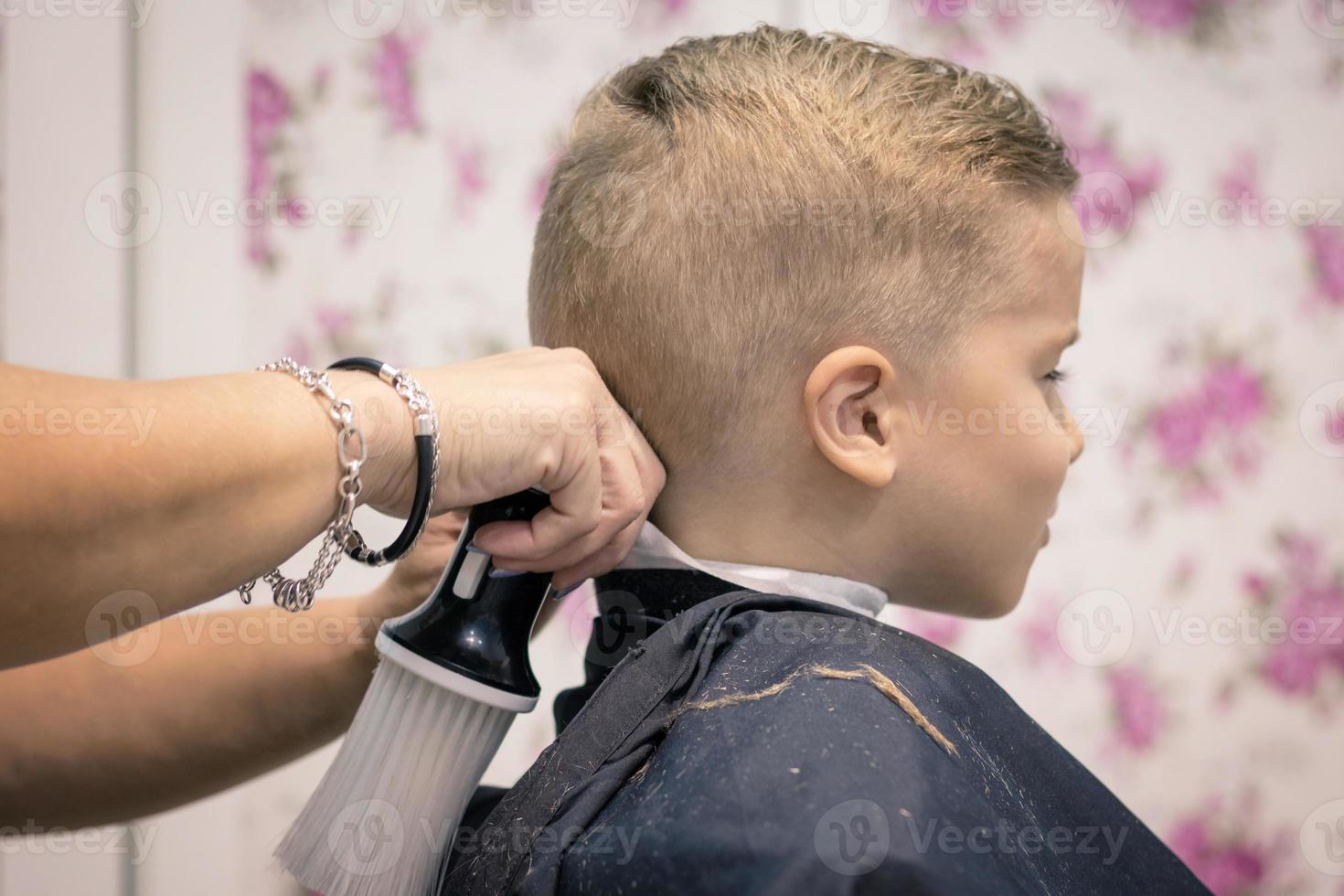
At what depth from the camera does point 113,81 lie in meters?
1.28

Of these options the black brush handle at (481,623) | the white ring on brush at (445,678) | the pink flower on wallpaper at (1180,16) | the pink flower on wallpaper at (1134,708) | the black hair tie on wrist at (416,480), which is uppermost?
the pink flower on wallpaper at (1180,16)

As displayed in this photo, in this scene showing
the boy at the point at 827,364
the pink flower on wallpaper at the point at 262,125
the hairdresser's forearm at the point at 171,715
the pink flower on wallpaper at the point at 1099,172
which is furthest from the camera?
the pink flower on wallpaper at the point at 1099,172

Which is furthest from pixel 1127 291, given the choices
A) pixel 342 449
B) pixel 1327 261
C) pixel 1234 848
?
pixel 342 449

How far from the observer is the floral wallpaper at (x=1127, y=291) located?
137 centimetres

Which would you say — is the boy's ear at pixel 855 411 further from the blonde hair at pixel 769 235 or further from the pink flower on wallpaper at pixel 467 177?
the pink flower on wallpaper at pixel 467 177

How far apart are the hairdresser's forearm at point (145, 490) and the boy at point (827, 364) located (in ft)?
0.74

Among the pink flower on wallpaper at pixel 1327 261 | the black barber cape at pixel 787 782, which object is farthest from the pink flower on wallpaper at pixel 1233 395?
the black barber cape at pixel 787 782

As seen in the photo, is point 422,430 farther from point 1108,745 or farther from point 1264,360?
point 1264,360

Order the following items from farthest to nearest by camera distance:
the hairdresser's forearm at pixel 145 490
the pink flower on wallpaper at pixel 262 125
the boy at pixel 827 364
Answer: the pink flower on wallpaper at pixel 262 125 → the boy at pixel 827 364 → the hairdresser's forearm at pixel 145 490

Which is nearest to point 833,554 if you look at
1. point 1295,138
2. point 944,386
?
point 944,386

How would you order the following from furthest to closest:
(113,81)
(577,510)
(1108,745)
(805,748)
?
(1108,745)
(113,81)
(577,510)
(805,748)

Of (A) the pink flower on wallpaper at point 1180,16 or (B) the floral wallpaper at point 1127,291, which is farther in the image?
(A) the pink flower on wallpaper at point 1180,16

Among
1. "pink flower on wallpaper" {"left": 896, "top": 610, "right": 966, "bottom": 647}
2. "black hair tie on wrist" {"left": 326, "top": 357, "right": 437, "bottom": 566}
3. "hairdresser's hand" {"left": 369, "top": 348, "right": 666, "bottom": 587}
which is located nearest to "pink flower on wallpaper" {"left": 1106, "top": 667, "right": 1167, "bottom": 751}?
"pink flower on wallpaper" {"left": 896, "top": 610, "right": 966, "bottom": 647}

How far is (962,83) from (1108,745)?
3.81ft
